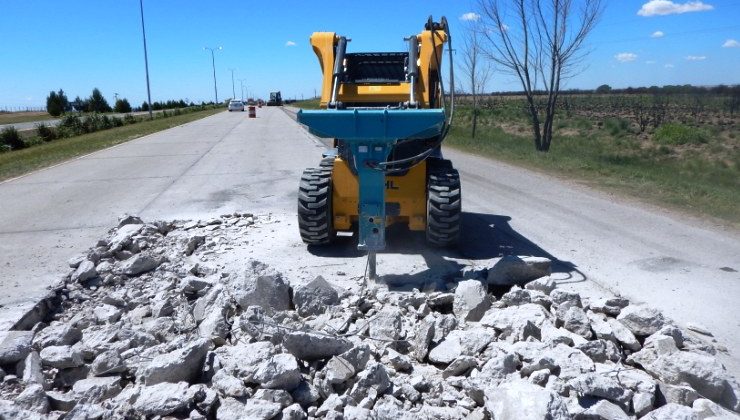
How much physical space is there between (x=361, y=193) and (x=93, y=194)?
28.2ft

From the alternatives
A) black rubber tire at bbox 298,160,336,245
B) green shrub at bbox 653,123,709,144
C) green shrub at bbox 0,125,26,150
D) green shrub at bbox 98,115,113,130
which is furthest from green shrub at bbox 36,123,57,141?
green shrub at bbox 653,123,709,144

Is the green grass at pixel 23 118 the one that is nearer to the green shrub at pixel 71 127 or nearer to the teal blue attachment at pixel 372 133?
the green shrub at pixel 71 127

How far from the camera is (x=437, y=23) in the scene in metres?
8.65

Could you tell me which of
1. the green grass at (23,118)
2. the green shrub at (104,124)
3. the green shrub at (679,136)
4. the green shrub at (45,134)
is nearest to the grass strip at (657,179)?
the green shrub at (679,136)

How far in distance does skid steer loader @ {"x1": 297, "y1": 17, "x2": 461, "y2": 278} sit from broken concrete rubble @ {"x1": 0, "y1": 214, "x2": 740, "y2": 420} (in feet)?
4.71

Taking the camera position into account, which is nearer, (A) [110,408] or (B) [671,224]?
(A) [110,408]

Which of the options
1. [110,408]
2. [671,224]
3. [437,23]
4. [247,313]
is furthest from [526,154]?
[110,408]

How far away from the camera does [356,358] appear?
14.2 ft

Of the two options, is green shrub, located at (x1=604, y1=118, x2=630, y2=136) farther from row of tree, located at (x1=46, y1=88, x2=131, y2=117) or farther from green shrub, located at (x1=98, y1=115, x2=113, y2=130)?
row of tree, located at (x1=46, y1=88, x2=131, y2=117)

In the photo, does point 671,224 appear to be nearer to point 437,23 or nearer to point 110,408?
point 437,23

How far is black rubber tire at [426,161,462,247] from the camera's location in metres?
7.59

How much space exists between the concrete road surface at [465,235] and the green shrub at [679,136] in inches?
831

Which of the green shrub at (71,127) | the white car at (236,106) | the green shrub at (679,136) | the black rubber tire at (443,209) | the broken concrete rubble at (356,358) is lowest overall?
Answer: the green shrub at (679,136)

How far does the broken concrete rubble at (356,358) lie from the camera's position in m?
3.88
